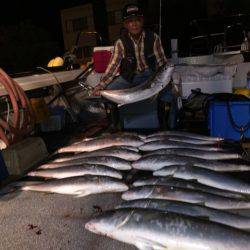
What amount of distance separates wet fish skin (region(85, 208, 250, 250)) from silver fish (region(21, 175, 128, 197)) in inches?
35.0

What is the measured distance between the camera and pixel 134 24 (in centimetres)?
658

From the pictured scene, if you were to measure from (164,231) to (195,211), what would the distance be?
1.27 ft

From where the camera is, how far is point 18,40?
32531mm

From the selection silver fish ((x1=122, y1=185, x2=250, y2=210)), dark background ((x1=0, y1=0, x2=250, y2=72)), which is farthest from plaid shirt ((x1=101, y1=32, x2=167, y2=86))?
dark background ((x1=0, y1=0, x2=250, y2=72))

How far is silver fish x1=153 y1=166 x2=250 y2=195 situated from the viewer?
12.3 ft

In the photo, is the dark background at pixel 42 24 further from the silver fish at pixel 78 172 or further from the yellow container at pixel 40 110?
the silver fish at pixel 78 172

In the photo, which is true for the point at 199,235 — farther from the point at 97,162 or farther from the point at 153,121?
the point at 153,121

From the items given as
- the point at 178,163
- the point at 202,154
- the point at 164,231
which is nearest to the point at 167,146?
the point at 202,154

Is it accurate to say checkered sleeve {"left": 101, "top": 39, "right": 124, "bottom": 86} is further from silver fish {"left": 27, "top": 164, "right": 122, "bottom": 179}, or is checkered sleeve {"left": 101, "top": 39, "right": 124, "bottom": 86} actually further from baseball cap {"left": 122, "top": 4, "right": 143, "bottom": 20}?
silver fish {"left": 27, "top": 164, "right": 122, "bottom": 179}

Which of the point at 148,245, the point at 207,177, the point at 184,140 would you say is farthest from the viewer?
→ the point at 184,140

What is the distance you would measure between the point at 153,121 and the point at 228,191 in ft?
9.72

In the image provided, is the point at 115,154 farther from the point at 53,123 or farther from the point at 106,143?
the point at 53,123

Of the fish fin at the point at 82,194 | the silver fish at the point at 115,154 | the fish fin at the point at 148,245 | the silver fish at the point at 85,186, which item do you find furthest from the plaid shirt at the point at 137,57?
the fish fin at the point at 148,245

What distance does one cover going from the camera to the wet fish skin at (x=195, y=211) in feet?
9.91
